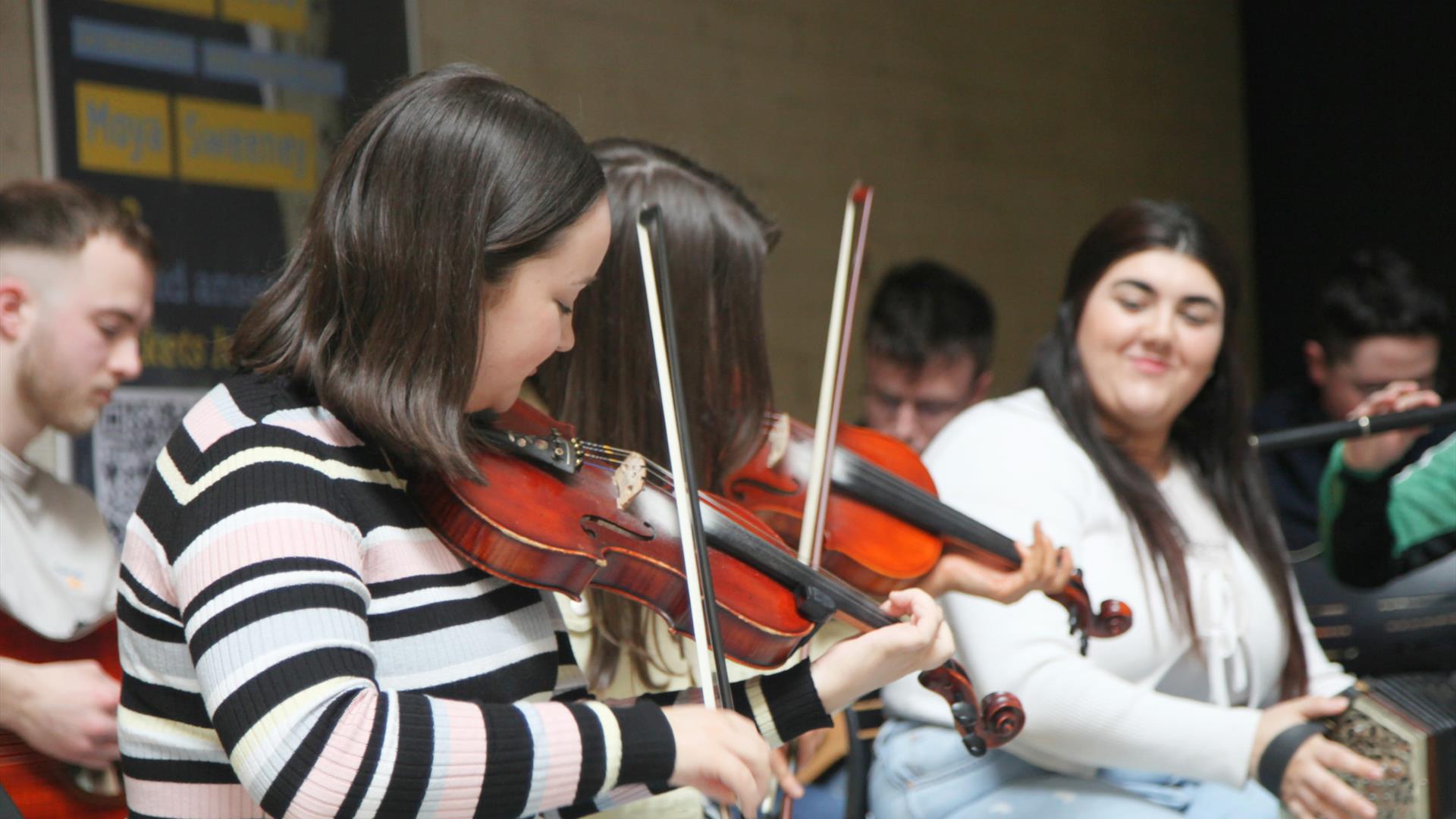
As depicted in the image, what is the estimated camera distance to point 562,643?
3.83 feet

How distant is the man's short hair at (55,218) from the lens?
5.74 ft

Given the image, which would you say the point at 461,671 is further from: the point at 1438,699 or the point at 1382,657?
the point at 1382,657

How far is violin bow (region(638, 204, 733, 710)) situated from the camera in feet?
3.28

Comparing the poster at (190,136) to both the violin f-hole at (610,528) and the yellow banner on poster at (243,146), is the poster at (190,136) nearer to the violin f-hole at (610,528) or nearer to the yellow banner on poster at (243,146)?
the yellow banner on poster at (243,146)

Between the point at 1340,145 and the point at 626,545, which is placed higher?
the point at 1340,145

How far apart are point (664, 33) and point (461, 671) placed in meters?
2.57

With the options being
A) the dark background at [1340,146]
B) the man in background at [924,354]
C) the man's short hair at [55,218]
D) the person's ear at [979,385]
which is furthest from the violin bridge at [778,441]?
the dark background at [1340,146]

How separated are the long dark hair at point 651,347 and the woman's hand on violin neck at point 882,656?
0.36 meters

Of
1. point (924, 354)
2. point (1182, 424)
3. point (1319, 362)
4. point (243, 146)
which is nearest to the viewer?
point (1182, 424)

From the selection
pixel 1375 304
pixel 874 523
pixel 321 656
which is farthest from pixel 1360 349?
pixel 321 656

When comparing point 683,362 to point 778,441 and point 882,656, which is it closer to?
point 778,441

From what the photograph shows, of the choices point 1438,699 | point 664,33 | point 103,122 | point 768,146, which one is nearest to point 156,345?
point 103,122

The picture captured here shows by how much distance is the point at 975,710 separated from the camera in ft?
4.02

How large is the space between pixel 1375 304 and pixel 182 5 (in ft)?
7.99
